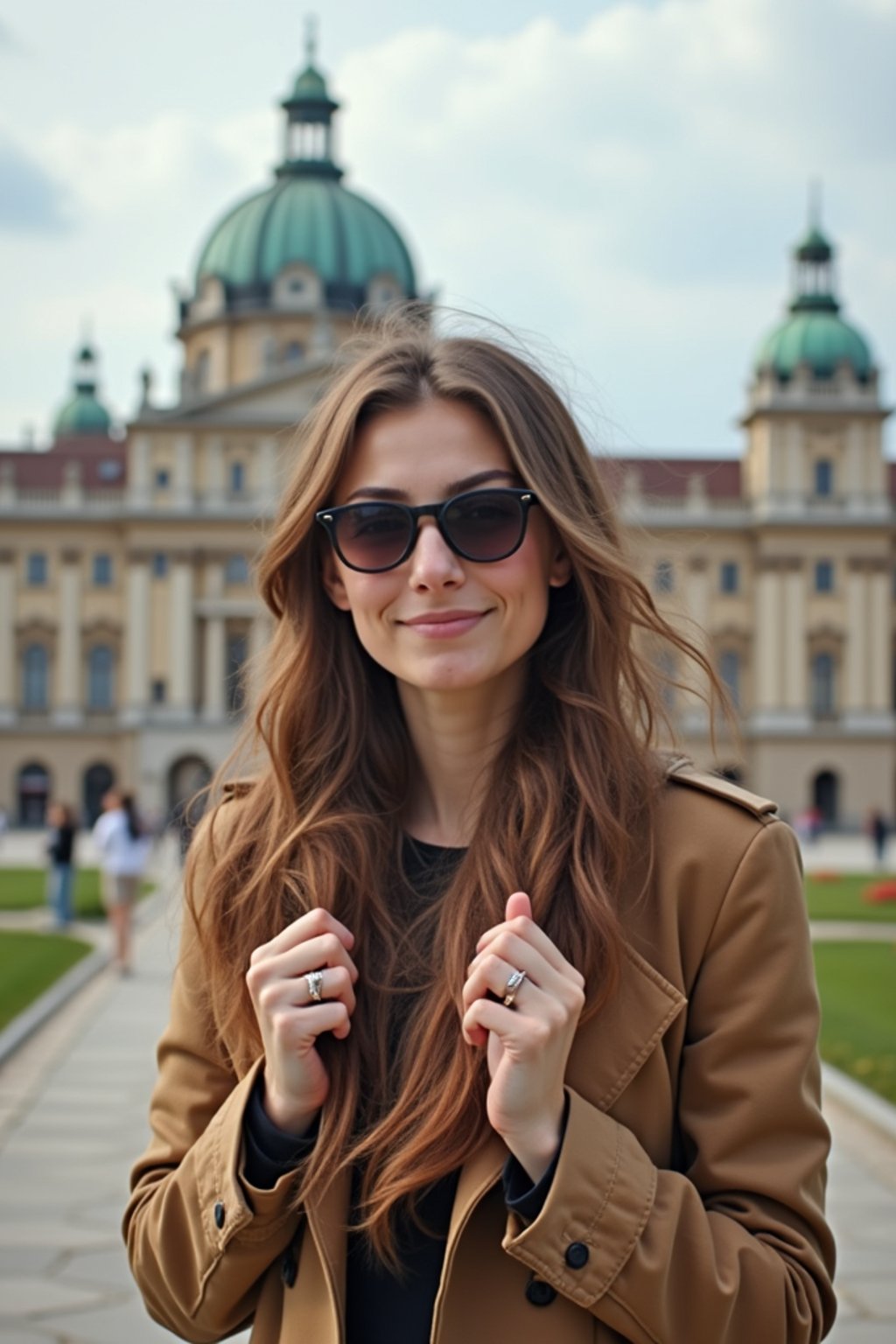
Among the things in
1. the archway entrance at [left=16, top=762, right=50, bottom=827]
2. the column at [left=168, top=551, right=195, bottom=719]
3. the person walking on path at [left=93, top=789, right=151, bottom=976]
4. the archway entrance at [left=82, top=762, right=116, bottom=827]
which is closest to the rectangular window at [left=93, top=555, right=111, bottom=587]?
the column at [left=168, top=551, right=195, bottom=719]

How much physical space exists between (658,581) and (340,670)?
28.2 inches

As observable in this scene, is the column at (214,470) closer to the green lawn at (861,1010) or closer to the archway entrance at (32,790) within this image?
the archway entrance at (32,790)

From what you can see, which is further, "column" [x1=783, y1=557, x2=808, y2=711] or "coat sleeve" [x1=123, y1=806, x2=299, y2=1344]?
"column" [x1=783, y1=557, x2=808, y2=711]

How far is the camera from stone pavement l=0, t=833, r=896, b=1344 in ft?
19.6

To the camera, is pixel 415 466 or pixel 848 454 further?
pixel 848 454

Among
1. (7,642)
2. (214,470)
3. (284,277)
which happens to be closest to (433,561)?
(214,470)

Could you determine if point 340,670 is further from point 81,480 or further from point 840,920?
point 81,480

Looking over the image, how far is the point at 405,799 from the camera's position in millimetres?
2738

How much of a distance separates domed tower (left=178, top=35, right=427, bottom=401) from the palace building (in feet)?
2.99

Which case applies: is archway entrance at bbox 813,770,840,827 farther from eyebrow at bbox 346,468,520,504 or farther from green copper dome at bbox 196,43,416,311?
eyebrow at bbox 346,468,520,504

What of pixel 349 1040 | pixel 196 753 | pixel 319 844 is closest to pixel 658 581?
pixel 319 844

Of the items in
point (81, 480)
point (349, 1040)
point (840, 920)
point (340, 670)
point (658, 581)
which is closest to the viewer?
point (349, 1040)

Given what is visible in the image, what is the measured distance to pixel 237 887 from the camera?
2631 mm

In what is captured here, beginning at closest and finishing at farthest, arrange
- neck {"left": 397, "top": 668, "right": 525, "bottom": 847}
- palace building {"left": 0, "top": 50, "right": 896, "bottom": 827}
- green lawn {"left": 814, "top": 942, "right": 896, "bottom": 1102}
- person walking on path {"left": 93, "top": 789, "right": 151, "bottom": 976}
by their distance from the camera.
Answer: neck {"left": 397, "top": 668, "right": 525, "bottom": 847}
green lawn {"left": 814, "top": 942, "right": 896, "bottom": 1102}
person walking on path {"left": 93, "top": 789, "right": 151, "bottom": 976}
palace building {"left": 0, "top": 50, "right": 896, "bottom": 827}
